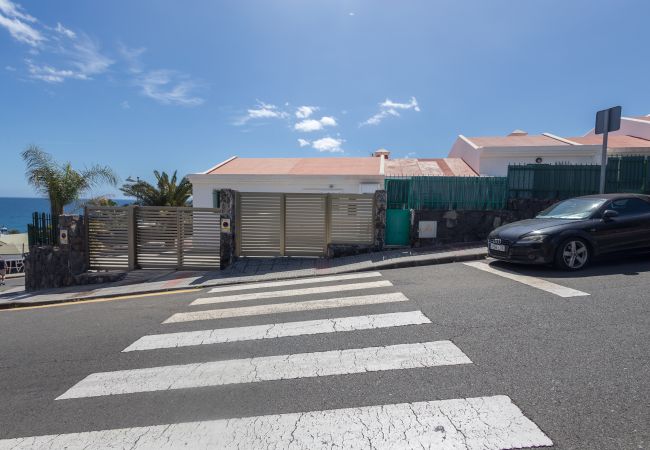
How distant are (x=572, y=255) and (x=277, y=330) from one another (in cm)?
562

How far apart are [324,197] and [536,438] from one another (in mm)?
9001

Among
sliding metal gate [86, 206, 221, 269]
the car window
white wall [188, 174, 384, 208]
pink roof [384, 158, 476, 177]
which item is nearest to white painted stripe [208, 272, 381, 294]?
sliding metal gate [86, 206, 221, 269]

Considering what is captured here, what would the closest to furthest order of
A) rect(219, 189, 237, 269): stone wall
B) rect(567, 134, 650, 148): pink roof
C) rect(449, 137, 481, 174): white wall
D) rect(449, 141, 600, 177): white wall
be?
rect(219, 189, 237, 269): stone wall < rect(449, 141, 600, 177): white wall < rect(567, 134, 650, 148): pink roof < rect(449, 137, 481, 174): white wall

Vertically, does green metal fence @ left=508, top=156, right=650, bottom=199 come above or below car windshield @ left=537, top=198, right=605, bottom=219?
above

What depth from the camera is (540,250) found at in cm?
692

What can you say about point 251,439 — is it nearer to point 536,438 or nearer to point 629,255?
point 536,438

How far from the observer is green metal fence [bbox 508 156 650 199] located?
11.2 m

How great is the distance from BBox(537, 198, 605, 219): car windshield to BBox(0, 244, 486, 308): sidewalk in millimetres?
1755

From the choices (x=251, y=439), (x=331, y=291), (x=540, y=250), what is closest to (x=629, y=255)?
(x=540, y=250)

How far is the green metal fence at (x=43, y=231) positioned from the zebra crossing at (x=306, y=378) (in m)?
9.47

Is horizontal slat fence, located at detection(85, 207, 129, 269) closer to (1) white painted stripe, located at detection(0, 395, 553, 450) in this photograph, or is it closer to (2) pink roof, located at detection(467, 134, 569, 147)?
(1) white painted stripe, located at detection(0, 395, 553, 450)

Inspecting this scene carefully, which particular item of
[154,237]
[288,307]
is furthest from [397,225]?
[154,237]

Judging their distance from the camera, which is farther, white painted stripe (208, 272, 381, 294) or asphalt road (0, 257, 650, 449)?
white painted stripe (208, 272, 381, 294)

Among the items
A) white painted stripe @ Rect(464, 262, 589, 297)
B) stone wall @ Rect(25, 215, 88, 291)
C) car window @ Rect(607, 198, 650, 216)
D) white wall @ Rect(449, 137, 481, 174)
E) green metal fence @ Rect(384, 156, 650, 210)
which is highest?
white wall @ Rect(449, 137, 481, 174)
